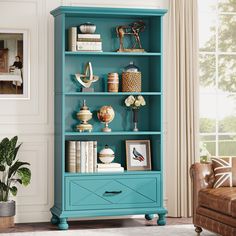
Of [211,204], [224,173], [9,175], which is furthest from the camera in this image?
[9,175]

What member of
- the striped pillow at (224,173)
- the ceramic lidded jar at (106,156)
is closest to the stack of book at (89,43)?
the ceramic lidded jar at (106,156)

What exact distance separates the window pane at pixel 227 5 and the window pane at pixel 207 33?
0.47ft

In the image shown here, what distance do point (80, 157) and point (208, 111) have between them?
161 centimetres

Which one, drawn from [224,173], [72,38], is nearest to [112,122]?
[72,38]

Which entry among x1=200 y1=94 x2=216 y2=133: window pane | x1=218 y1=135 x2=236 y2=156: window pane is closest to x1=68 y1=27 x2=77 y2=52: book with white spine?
x1=200 y1=94 x2=216 y2=133: window pane

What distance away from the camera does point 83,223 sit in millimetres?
6758

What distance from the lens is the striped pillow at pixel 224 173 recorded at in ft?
19.5

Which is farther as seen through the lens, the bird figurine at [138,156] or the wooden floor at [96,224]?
the bird figurine at [138,156]

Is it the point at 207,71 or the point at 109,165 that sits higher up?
the point at 207,71

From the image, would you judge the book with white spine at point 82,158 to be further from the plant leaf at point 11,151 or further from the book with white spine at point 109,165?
the plant leaf at point 11,151

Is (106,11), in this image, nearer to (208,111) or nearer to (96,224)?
(208,111)

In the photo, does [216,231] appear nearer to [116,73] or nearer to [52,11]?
[116,73]

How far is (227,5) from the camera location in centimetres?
727

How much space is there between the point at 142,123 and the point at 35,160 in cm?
117
